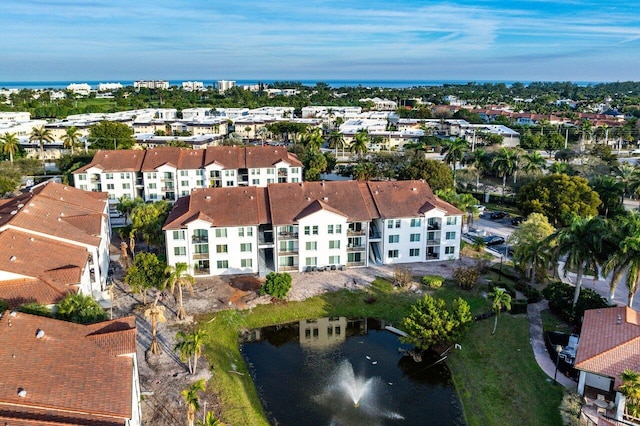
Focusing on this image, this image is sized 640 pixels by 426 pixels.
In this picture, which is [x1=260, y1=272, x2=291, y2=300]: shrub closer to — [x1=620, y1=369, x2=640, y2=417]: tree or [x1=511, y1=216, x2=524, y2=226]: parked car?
[x1=620, y1=369, x2=640, y2=417]: tree

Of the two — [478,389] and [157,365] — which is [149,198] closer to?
[157,365]

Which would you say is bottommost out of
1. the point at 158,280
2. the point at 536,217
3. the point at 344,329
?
the point at 344,329

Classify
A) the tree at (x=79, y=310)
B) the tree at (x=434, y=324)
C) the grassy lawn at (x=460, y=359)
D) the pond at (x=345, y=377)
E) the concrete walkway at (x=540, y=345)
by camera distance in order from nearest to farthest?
the grassy lawn at (x=460, y=359) < the pond at (x=345, y=377) < the tree at (x=79, y=310) < the concrete walkway at (x=540, y=345) < the tree at (x=434, y=324)

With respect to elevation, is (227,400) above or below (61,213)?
below

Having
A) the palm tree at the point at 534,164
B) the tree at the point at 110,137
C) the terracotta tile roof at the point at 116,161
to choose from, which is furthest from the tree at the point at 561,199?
the tree at the point at 110,137

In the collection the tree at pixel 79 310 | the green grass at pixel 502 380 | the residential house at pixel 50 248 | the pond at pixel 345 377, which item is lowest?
the pond at pixel 345 377

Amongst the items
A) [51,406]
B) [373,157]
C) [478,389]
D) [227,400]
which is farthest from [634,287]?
[373,157]

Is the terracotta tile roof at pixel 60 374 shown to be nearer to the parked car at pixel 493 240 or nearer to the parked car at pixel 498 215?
the parked car at pixel 493 240
